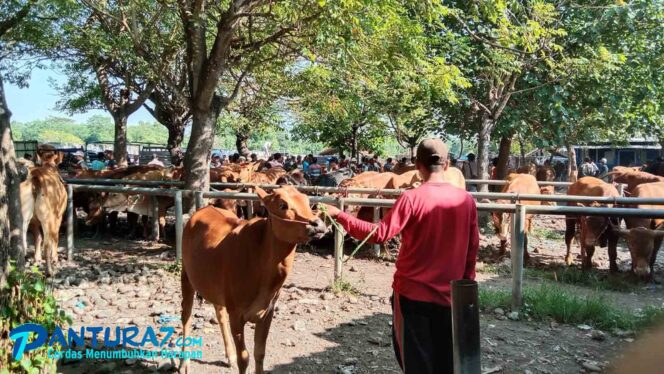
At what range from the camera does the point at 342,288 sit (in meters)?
6.86

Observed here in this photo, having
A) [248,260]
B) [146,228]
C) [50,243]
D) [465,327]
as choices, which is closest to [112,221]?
[146,228]

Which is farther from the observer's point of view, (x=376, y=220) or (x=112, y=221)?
(x=112, y=221)

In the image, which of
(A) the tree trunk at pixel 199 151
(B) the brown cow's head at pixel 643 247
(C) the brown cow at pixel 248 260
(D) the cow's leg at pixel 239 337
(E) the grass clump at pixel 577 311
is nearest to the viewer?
(C) the brown cow at pixel 248 260

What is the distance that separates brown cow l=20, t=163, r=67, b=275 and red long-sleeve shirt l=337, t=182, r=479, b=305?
6481 mm

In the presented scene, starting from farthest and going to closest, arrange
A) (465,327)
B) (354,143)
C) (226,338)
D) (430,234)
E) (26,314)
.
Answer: (354,143) → (226,338) → (26,314) → (430,234) → (465,327)

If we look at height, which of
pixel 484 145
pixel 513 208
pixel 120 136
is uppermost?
pixel 120 136

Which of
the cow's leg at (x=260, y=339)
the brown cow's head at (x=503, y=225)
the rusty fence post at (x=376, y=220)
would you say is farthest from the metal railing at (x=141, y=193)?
the brown cow's head at (x=503, y=225)

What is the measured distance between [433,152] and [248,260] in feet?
5.97

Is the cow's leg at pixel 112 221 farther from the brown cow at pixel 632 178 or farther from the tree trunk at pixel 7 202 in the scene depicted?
the brown cow at pixel 632 178

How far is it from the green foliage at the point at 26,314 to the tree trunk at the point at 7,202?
0.38 ft

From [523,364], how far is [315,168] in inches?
595

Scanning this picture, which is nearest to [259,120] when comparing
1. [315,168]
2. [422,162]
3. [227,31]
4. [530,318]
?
→ [315,168]

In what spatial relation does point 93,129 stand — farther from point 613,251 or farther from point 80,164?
point 613,251

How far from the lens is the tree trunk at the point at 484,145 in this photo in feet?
41.1
